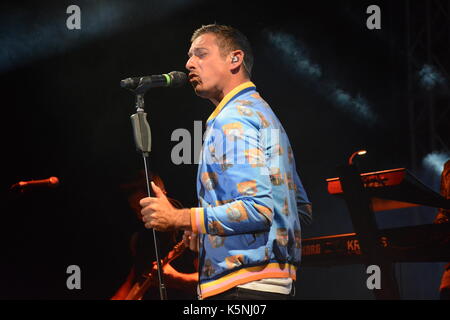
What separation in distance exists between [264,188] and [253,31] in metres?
3.74

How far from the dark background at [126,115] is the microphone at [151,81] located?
1894mm

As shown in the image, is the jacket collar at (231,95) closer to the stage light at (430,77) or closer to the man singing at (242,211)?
the man singing at (242,211)

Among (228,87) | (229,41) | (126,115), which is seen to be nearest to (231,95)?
(228,87)

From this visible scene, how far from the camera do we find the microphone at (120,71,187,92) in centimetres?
245

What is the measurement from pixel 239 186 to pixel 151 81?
642 mm

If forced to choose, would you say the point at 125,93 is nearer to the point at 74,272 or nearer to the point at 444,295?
the point at 74,272

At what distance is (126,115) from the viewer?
17.2ft

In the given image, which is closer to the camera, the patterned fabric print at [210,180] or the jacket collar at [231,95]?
the patterned fabric print at [210,180]

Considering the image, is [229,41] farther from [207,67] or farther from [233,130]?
[233,130]

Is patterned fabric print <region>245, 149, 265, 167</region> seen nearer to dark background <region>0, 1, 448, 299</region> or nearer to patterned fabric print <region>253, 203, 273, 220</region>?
patterned fabric print <region>253, 203, 273, 220</region>

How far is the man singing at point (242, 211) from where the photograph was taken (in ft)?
7.04

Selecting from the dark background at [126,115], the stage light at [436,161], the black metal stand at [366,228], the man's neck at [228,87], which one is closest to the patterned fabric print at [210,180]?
the man's neck at [228,87]

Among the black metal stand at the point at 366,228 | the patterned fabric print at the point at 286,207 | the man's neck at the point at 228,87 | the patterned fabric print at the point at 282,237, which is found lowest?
the black metal stand at the point at 366,228
